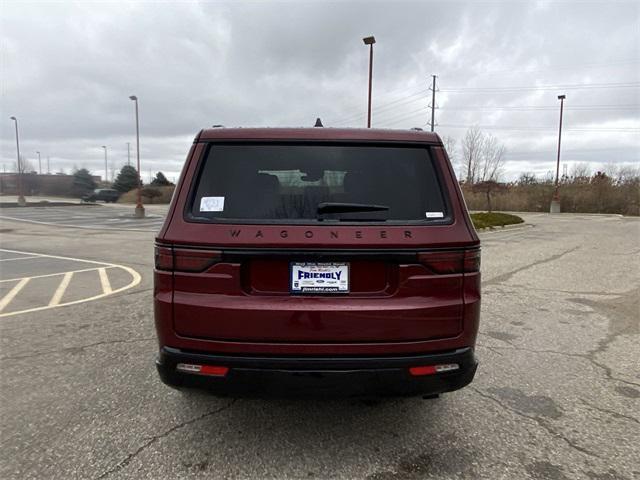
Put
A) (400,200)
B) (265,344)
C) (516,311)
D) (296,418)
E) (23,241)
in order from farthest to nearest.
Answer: (23,241) → (516,311) → (296,418) → (400,200) → (265,344)

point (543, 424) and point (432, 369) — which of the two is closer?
point (432, 369)

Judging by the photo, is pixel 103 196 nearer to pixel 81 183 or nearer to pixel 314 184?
pixel 81 183

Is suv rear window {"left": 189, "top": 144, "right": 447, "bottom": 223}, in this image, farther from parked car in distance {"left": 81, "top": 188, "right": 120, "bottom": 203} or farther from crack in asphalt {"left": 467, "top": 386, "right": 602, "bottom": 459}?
parked car in distance {"left": 81, "top": 188, "right": 120, "bottom": 203}

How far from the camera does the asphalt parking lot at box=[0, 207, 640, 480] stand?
240cm

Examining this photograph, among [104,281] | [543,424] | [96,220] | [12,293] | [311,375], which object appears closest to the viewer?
[311,375]

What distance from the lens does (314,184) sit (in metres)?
2.46

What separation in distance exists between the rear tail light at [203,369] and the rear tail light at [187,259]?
1.72ft

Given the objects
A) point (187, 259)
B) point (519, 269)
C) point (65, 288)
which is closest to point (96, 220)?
point (65, 288)

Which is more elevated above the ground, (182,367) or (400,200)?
(400,200)

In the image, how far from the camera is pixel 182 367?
230cm

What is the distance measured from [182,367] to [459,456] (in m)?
1.72

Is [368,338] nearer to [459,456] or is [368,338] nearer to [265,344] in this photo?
[265,344]

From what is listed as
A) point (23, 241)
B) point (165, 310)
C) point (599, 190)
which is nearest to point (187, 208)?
point (165, 310)

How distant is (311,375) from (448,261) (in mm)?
972
